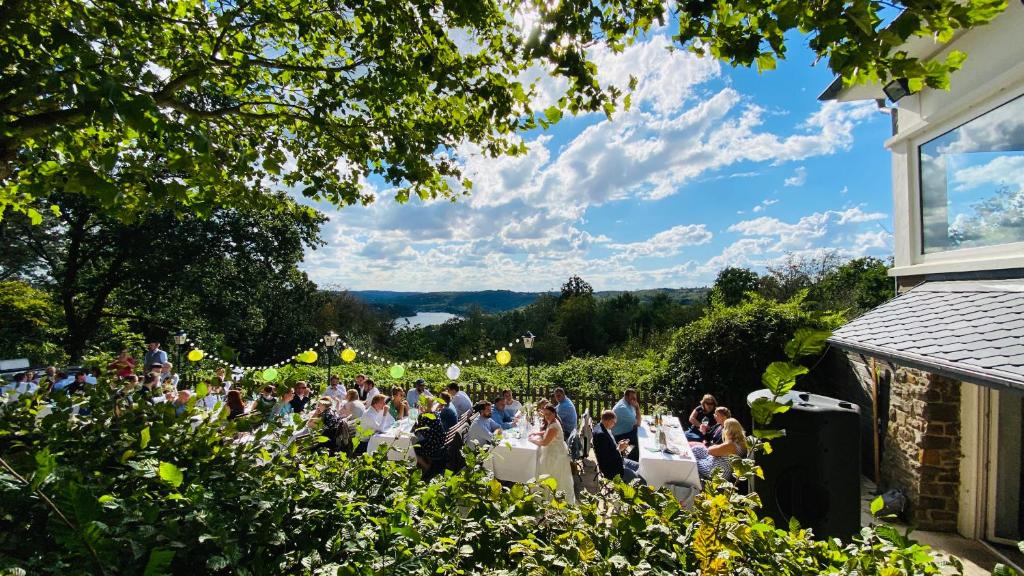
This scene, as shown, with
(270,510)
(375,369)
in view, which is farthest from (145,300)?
(270,510)

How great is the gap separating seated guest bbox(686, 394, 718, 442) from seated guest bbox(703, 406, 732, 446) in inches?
5.7

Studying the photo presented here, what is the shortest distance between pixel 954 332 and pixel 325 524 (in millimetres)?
5369

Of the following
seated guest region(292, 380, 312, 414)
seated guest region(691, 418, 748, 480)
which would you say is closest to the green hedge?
seated guest region(292, 380, 312, 414)

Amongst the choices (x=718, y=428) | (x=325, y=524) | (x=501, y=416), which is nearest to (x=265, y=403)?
(x=325, y=524)

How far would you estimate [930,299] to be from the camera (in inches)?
205

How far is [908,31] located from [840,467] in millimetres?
3342

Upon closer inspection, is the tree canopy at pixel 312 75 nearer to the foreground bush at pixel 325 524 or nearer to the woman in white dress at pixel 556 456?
the foreground bush at pixel 325 524

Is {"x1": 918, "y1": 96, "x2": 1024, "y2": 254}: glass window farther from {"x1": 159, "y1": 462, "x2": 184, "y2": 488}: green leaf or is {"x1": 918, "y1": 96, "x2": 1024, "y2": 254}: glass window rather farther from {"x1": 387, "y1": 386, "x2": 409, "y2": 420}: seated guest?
{"x1": 387, "y1": 386, "x2": 409, "y2": 420}: seated guest

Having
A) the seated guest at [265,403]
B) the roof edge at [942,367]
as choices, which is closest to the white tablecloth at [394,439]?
the seated guest at [265,403]

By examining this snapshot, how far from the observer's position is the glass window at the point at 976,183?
4.42 meters

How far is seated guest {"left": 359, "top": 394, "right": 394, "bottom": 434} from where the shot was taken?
6.66m

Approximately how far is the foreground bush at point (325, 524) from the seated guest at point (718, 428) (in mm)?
4835

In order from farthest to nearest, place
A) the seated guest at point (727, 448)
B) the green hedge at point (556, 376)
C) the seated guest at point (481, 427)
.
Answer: the green hedge at point (556, 376) < the seated guest at point (481, 427) < the seated guest at point (727, 448)

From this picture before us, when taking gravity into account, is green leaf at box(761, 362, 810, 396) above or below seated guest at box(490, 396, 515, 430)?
above
